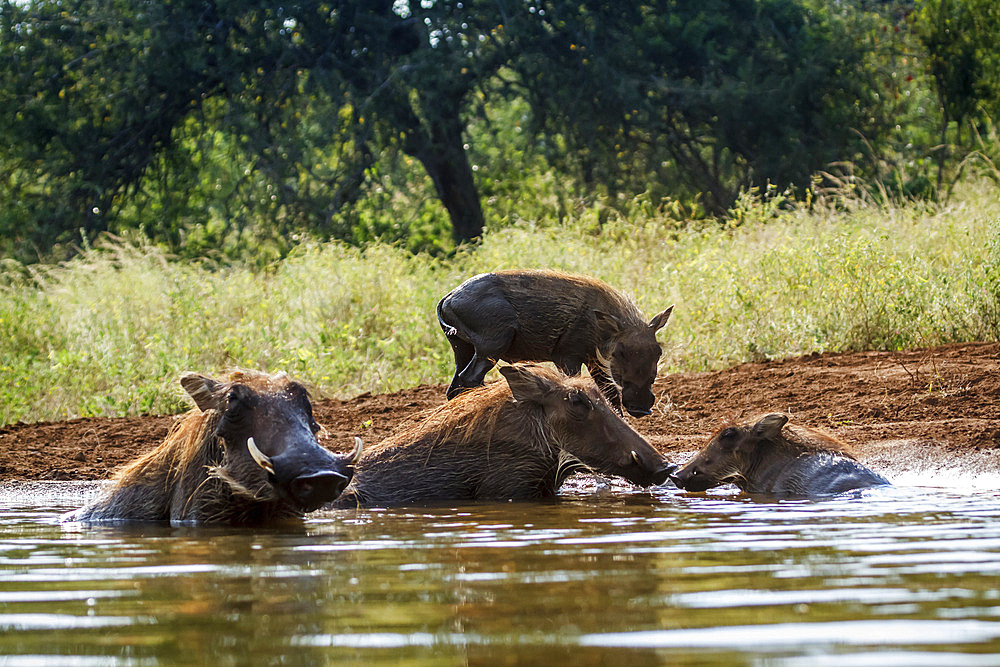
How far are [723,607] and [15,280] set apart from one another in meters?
16.7

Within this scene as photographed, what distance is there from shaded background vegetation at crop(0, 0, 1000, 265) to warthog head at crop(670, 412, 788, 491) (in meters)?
12.3

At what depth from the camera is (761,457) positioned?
6105 millimetres

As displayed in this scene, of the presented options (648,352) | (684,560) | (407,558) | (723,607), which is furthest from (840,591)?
(648,352)

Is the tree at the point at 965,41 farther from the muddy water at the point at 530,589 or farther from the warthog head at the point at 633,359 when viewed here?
the muddy water at the point at 530,589

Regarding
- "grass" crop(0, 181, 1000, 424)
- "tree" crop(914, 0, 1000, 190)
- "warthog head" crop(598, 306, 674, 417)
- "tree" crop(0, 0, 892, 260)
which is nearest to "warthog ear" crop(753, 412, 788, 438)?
"warthog head" crop(598, 306, 674, 417)

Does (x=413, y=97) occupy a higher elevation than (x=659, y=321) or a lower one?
higher

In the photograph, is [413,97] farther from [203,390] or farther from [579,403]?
[203,390]

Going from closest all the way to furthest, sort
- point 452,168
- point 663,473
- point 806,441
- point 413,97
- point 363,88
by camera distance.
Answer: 1. point 663,473
2. point 806,441
3. point 413,97
4. point 363,88
5. point 452,168

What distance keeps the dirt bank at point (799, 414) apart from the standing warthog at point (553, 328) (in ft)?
1.49

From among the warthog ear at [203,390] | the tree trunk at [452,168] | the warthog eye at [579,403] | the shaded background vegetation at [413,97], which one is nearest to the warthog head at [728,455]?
the warthog eye at [579,403]

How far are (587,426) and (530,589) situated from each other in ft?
8.98

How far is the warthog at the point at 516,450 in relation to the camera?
5.75m

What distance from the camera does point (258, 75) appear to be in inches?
766

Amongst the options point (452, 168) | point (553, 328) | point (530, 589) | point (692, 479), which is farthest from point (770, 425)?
point (452, 168)
